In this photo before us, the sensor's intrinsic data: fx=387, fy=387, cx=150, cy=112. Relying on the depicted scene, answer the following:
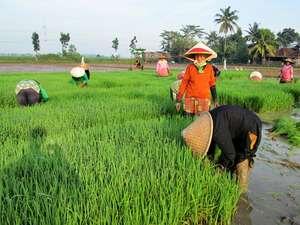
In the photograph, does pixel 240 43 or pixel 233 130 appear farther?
pixel 240 43

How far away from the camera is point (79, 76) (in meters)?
10.1

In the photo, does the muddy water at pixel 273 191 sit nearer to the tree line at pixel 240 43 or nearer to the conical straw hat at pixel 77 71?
the conical straw hat at pixel 77 71

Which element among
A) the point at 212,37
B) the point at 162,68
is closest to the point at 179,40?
the point at 212,37

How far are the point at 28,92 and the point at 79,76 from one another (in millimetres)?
3282

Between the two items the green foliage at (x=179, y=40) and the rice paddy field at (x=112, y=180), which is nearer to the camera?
the rice paddy field at (x=112, y=180)

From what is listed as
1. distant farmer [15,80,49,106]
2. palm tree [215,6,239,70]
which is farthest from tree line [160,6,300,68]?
distant farmer [15,80,49,106]

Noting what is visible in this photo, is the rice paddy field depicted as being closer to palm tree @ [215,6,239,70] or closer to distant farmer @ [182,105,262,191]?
distant farmer @ [182,105,262,191]

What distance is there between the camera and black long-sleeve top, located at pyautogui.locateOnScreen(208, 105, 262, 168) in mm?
3146

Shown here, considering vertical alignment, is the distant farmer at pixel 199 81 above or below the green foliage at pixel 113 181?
above

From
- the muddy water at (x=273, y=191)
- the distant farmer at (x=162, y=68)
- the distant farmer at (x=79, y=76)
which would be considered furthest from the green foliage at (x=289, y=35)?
the muddy water at (x=273, y=191)

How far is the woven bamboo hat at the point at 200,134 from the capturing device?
124 inches

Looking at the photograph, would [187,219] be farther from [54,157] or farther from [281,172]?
[281,172]

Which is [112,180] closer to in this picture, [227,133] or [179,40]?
[227,133]

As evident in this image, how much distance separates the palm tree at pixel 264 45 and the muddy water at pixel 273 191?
34.4 metres
